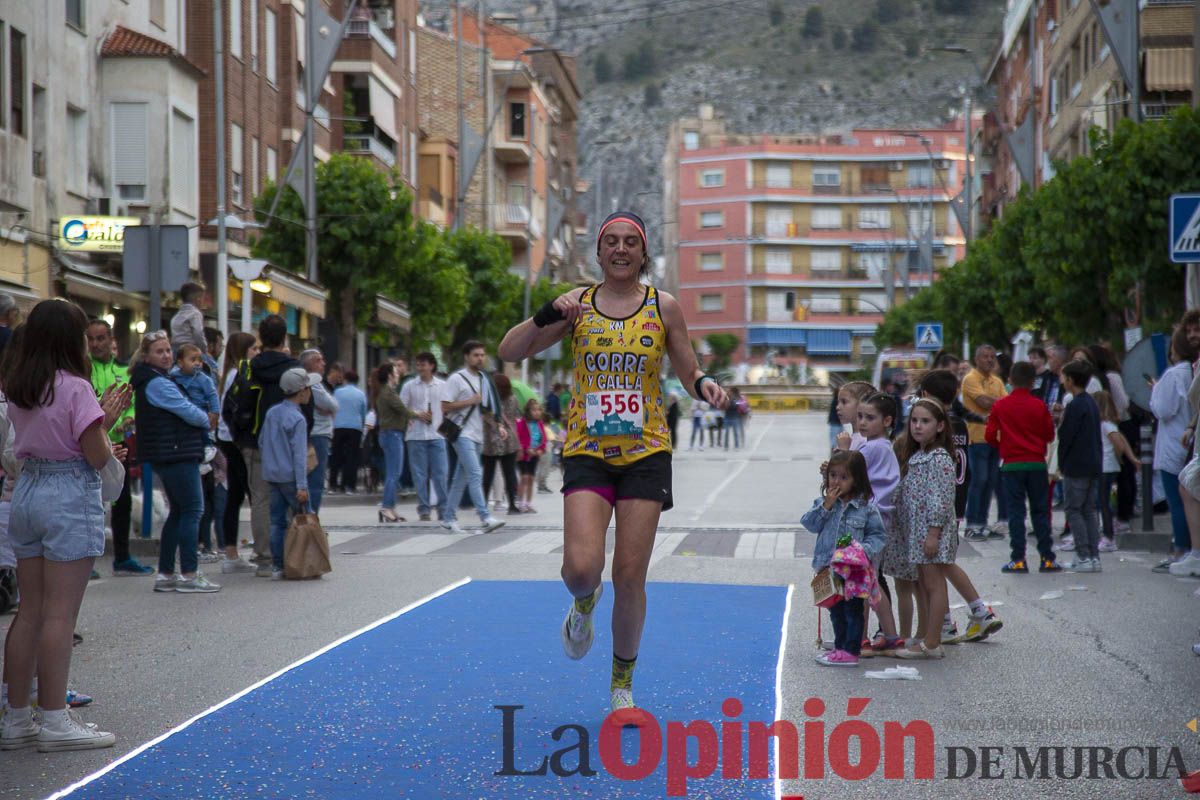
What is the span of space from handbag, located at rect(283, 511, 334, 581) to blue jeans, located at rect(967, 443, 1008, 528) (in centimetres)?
740

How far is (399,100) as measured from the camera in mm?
58438

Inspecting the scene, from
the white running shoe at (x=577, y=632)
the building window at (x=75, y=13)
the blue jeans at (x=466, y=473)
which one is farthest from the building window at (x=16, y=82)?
the white running shoe at (x=577, y=632)

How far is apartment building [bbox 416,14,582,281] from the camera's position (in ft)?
222

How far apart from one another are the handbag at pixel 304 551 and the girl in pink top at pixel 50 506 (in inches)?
249

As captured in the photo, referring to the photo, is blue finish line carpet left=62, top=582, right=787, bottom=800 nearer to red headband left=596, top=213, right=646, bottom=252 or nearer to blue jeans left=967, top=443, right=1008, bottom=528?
red headband left=596, top=213, right=646, bottom=252

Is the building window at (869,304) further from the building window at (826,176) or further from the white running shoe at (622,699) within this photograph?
the white running shoe at (622,699)

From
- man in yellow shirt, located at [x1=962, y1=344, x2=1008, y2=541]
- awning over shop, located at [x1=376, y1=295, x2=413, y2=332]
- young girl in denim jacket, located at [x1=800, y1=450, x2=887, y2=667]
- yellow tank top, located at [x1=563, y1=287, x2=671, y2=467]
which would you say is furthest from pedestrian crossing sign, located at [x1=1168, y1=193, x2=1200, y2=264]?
awning over shop, located at [x1=376, y1=295, x2=413, y2=332]

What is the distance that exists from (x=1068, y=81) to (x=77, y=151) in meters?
35.8

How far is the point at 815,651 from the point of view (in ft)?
32.3

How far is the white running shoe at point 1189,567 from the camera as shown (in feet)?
46.4

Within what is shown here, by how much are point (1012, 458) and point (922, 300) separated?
66.0m

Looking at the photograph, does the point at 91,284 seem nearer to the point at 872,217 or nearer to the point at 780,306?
the point at 780,306

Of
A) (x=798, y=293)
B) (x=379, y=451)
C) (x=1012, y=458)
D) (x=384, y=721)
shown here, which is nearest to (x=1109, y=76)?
(x=379, y=451)

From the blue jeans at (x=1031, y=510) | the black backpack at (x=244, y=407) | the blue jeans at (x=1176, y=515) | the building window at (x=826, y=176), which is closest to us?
the black backpack at (x=244, y=407)
